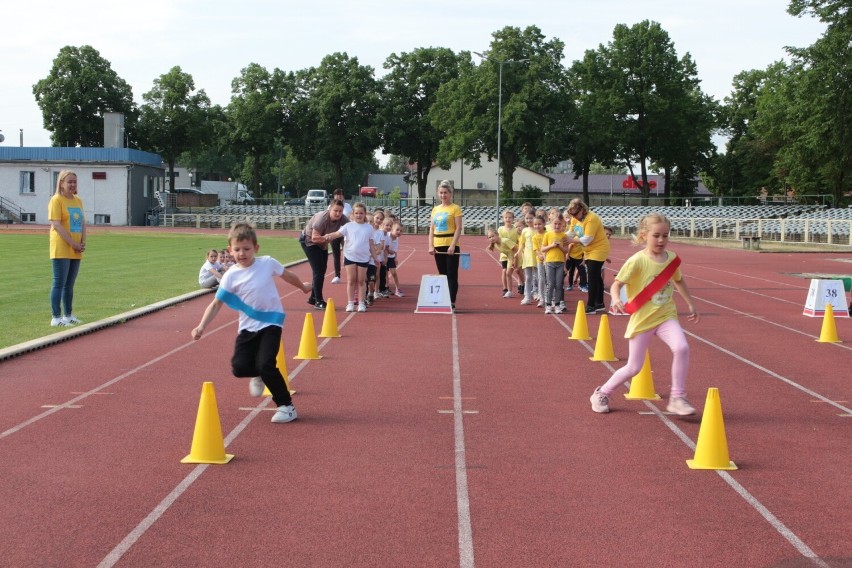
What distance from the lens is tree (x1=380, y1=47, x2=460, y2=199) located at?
78250mm

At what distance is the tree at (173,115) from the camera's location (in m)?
82.4

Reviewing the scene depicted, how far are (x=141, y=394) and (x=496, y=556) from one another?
15.7 ft

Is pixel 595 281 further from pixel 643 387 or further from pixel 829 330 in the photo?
pixel 643 387

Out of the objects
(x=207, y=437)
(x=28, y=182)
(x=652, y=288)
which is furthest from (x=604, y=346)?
(x=28, y=182)

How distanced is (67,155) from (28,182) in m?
2.95

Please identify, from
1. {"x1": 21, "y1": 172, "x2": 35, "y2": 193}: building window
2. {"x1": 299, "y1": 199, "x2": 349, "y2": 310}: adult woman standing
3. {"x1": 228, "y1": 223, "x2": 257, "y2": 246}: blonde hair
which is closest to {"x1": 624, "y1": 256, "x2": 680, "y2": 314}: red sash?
{"x1": 228, "y1": 223, "x2": 257, "y2": 246}: blonde hair

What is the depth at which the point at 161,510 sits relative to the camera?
17.7 feet

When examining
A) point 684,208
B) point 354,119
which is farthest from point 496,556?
point 354,119

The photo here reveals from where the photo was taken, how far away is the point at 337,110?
7806 centimetres

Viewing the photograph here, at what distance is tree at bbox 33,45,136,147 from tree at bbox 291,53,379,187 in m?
14.9

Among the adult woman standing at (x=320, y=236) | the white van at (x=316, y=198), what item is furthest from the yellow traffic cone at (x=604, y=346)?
the white van at (x=316, y=198)

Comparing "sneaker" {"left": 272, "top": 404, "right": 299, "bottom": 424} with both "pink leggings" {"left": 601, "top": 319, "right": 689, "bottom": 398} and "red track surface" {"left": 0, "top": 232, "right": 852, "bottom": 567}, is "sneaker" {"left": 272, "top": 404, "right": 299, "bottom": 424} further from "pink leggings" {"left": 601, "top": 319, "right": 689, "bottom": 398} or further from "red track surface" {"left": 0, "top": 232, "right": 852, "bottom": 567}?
"pink leggings" {"left": 601, "top": 319, "right": 689, "bottom": 398}

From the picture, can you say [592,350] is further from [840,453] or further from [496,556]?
[496,556]

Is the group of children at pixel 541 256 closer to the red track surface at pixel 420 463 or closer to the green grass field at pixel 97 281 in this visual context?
the red track surface at pixel 420 463
